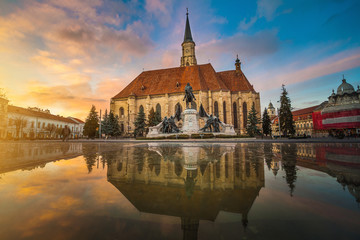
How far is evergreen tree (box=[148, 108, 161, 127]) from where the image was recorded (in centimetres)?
3290

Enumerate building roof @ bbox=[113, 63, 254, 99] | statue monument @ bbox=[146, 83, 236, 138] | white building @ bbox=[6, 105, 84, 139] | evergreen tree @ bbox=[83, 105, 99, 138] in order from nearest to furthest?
1. statue monument @ bbox=[146, 83, 236, 138]
2. white building @ bbox=[6, 105, 84, 139]
3. building roof @ bbox=[113, 63, 254, 99]
4. evergreen tree @ bbox=[83, 105, 99, 138]

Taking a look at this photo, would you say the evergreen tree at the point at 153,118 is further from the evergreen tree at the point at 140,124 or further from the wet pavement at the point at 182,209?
the wet pavement at the point at 182,209

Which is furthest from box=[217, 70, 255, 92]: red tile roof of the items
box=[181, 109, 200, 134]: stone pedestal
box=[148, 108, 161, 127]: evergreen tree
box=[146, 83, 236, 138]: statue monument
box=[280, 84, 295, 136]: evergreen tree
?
box=[181, 109, 200, 134]: stone pedestal

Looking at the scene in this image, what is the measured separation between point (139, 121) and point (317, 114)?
4449 centimetres

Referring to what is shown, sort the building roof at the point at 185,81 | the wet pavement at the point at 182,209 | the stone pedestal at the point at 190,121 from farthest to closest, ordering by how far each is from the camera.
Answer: the building roof at the point at 185,81, the stone pedestal at the point at 190,121, the wet pavement at the point at 182,209

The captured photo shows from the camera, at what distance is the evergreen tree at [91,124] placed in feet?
137

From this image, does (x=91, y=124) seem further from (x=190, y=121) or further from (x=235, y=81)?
(x=235, y=81)

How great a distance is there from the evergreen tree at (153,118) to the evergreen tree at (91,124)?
16667 mm

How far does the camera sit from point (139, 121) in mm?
33125

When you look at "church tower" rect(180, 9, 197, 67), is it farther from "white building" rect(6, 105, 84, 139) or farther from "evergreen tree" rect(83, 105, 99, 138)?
"white building" rect(6, 105, 84, 139)

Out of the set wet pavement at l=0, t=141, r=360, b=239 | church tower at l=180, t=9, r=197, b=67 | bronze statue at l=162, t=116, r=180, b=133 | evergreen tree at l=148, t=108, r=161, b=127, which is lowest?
wet pavement at l=0, t=141, r=360, b=239

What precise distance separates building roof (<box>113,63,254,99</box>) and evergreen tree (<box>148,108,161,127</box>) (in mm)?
5338

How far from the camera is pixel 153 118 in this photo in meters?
33.7

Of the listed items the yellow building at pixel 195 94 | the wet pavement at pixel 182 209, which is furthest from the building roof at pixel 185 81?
the wet pavement at pixel 182 209
